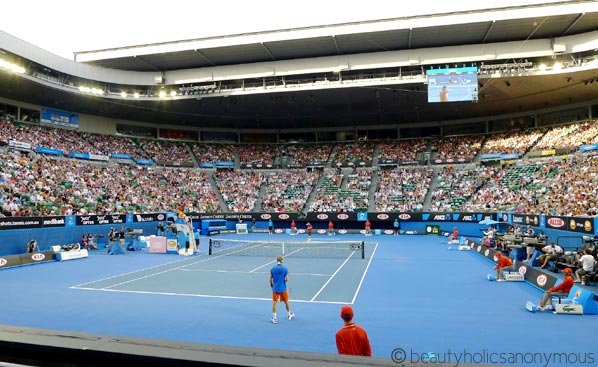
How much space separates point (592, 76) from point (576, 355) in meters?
38.0

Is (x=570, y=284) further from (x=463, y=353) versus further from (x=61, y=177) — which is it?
(x=61, y=177)

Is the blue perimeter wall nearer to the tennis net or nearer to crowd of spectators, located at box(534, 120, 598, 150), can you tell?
the tennis net

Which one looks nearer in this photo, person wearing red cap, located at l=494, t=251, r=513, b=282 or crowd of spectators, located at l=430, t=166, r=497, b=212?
person wearing red cap, located at l=494, t=251, r=513, b=282

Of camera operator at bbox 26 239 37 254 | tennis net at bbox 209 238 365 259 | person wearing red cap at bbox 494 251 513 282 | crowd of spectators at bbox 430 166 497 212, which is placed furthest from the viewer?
crowd of spectators at bbox 430 166 497 212

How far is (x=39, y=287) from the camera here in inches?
672

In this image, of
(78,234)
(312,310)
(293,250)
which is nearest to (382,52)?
(293,250)

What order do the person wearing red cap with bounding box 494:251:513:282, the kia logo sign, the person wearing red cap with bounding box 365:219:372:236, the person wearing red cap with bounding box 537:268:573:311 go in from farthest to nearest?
the person wearing red cap with bounding box 365:219:372:236 < the kia logo sign < the person wearing red cap with bounding box 494:251:513:282 < the person wearing red cap with bounding box 537:268:573:311

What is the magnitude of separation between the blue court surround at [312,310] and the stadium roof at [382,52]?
2248cm

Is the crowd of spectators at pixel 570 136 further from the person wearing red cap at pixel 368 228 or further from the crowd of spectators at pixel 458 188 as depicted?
the person wearing red cap at pixel 368 228

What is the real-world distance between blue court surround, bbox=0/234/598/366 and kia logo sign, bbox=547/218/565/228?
8.65 meters

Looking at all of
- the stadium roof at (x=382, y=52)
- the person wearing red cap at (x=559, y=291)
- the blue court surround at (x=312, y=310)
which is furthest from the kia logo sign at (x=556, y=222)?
the person wearing red cap at (x=559, y=291)

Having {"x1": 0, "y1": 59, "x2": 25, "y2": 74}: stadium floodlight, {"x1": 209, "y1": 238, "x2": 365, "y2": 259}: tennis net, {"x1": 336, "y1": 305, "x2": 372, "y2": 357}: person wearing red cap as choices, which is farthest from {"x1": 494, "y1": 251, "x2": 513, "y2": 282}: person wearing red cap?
{"x1": 0, "y1": 59, "x2": 25, "y2": 74}: stadium floodlight

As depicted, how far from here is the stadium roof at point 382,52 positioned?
34.1 m

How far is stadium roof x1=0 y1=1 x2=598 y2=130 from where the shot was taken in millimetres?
34094
